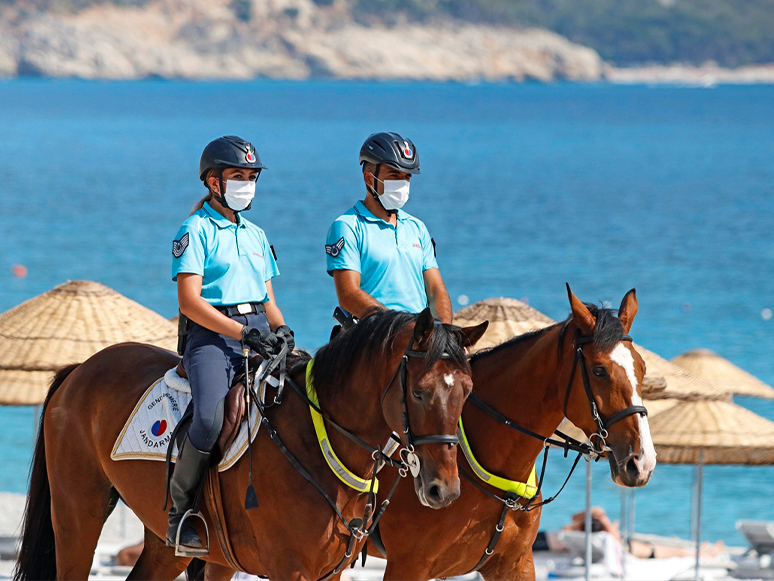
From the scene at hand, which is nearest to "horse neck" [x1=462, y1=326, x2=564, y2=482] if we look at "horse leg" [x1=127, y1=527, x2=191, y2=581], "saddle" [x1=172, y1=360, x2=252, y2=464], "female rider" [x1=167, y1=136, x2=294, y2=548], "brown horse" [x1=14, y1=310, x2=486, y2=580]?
"brown horse" [x1=14, y1=310, x2=486, y2=580]

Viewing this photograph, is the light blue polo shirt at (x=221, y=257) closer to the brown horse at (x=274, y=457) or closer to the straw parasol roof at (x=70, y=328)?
the brown horse at (x=274, y=457)

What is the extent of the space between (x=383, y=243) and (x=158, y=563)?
2346 mm

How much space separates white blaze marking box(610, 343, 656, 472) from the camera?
568cm

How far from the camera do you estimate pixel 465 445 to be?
6.46 metres

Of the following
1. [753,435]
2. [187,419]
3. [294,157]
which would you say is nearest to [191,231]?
[187,419]

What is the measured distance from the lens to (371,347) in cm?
557

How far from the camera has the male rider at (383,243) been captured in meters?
6.94

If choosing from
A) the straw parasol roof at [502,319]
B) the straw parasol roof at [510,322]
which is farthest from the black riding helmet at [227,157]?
the straw parasol roof at [502,319]

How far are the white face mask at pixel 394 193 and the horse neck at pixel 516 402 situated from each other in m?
1.15

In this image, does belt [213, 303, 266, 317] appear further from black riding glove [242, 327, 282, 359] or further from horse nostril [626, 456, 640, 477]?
horse nostril [626, 456, 640, 477]

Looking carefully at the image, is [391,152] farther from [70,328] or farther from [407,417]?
[70,328]

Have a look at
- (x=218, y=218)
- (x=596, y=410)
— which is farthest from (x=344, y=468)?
(x=218, y=218)

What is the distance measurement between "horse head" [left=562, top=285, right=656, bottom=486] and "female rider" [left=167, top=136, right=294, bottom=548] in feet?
5.06

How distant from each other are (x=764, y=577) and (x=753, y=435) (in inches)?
122
